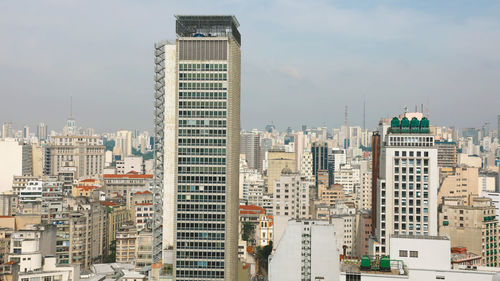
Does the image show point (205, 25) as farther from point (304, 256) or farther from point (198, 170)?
point (304, 256)

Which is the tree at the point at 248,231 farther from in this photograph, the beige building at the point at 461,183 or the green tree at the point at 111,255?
the beige building at the point at 461,183

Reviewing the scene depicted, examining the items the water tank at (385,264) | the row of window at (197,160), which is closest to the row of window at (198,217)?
the row of window at (197,160)

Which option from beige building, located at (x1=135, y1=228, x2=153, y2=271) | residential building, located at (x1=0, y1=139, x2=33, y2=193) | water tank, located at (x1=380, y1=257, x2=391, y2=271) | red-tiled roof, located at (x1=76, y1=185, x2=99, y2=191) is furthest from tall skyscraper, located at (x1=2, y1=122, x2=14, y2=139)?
water tank, located at (x1=380, y1=257, x2=391, y2=271)

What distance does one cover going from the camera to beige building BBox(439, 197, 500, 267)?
64.9m

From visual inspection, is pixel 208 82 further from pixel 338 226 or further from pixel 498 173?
pixel 498 173

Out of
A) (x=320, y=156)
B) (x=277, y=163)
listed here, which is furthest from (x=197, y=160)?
(x=320, y=156)

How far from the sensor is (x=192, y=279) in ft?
183

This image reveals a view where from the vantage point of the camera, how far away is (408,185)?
181ft

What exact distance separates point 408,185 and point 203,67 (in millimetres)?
20854

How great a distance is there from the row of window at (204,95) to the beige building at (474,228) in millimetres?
26205

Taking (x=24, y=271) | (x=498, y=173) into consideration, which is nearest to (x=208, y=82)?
(x=24, y=271)

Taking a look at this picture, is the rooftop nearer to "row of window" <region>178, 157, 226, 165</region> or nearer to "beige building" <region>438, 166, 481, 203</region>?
"row of window" <region>178, 157, 226, 165</region>

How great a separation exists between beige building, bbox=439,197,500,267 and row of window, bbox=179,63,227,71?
2763cm

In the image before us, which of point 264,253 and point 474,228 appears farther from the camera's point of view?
point 264,253
